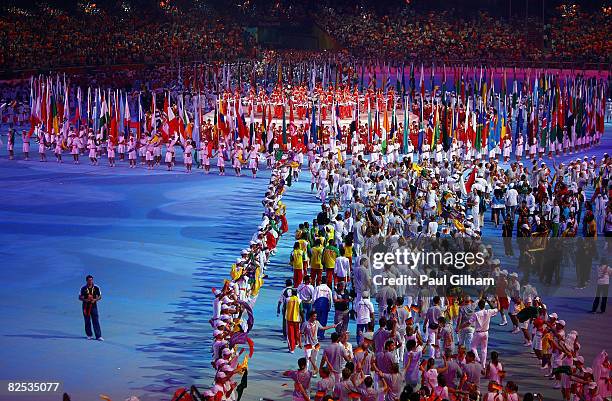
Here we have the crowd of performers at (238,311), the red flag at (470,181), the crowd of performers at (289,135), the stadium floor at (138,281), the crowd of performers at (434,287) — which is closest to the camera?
the crowd of performers at (238,311)

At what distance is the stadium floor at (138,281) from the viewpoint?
53.6 ft

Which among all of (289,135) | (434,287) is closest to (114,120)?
(289,135)

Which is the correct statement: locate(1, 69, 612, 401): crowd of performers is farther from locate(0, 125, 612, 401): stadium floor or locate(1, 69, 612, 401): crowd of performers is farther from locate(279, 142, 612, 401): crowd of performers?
locate(0, 125, 612, 401): stadium floor

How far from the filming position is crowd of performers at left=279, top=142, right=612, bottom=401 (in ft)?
46.9

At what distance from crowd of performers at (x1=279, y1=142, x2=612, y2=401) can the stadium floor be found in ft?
2.10

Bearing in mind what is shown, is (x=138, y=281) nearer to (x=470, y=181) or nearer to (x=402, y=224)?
(x=402, y=224)

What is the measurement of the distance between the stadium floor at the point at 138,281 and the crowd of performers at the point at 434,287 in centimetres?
64

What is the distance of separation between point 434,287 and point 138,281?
22.1 feet

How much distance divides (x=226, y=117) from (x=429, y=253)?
18958 millimetres

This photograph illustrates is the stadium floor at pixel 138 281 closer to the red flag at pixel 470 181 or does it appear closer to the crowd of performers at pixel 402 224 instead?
the crowd of performers at pixel 402 224

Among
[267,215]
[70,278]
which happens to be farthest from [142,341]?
[267,215]

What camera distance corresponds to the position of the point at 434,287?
18.4 meters

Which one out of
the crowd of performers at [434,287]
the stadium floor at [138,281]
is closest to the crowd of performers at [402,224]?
the crowd of performers at [434,287]

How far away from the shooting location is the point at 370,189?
93.4 feet
